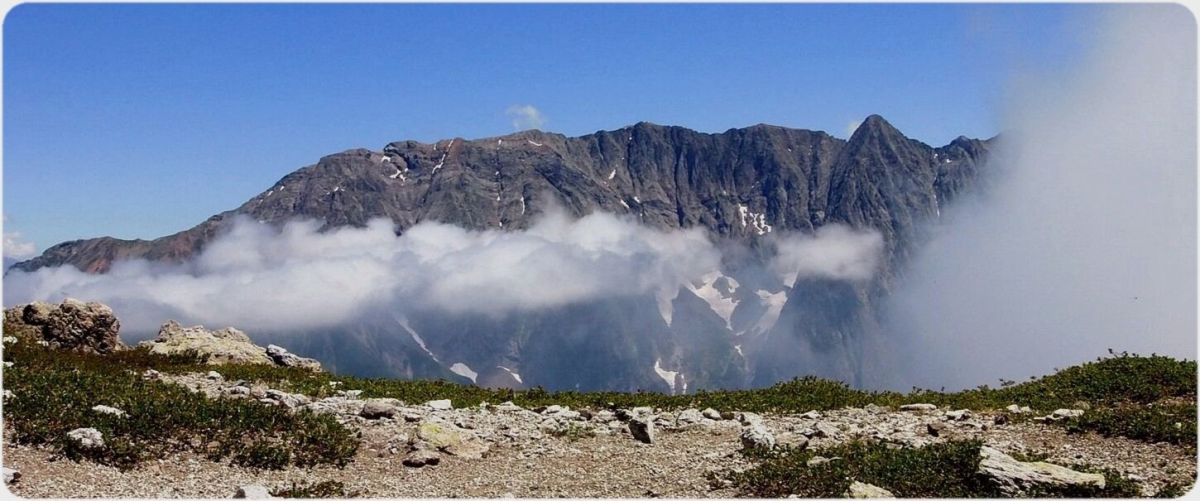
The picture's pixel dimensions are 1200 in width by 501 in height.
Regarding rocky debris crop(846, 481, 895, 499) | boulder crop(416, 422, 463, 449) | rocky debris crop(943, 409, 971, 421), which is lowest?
boulder crop(416, 422, 463, 449)

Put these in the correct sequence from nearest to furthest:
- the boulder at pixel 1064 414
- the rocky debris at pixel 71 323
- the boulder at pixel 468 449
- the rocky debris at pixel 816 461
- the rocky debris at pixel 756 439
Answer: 1. the rocky debris at pixel 816 461
2. the boulder at pixel 468 449
3. the rocky debris at pixel 756 439
4. the boulder at pixel 1064 414
5. the rocky debris at pixel 71 323

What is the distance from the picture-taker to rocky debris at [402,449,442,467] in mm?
15977

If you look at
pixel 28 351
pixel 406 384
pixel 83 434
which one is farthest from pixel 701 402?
pixel 28 351

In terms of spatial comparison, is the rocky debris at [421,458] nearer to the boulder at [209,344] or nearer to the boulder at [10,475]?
the boulder at [10,475]

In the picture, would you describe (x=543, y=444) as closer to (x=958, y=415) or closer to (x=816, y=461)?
(x=816, y=461)

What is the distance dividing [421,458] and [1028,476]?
1096 cm

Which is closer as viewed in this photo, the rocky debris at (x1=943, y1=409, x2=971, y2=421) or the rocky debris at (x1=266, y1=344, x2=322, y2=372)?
the rocky debris at (x1=943, y1=409, x2=971, y2=421)

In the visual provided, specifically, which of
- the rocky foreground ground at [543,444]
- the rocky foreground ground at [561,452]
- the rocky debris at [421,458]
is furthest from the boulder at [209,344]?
the rocky debris at [421,458]

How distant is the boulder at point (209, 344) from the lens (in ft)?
103

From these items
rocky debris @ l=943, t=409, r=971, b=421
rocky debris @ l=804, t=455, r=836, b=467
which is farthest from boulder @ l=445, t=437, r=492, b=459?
rocky debris @ l=943, t=409, r=971, b=421

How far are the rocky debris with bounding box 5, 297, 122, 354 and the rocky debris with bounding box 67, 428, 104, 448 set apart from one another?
15822 millimetres

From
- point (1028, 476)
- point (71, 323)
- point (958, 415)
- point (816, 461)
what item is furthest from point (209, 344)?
point (1028, 476)

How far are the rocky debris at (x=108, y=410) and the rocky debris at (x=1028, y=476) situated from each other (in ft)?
52.8

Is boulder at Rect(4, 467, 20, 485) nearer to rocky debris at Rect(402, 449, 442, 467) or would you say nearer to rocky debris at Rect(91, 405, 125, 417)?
rocky debris at Rect(91, 405, 125, 417)
